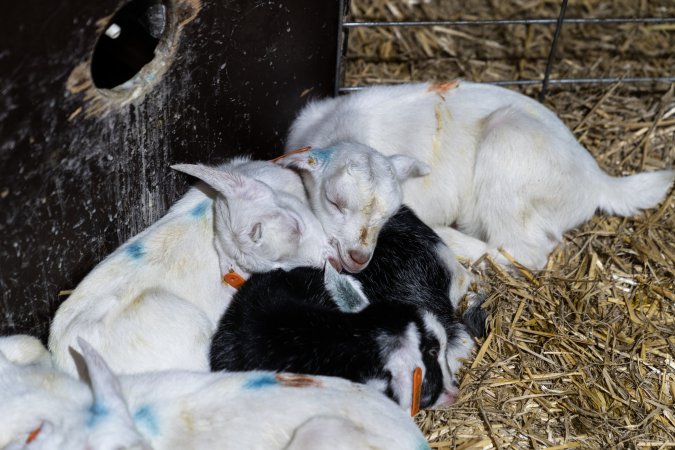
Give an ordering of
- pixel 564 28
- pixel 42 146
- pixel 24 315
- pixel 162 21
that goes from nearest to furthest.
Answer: pixel 42 146
pixel 24 315
pixel 162 21
pixel 564 28

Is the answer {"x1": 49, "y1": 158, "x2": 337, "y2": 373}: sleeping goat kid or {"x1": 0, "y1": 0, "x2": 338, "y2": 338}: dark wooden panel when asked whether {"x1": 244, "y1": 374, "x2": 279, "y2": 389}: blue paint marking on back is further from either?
{"x1": 0, "y1": 0, "x2": 338, "y2": 338}: dark wooden panel

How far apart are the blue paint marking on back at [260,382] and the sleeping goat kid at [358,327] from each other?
283 mm

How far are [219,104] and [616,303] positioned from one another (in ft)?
7.83

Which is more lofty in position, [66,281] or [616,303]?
[66,281]

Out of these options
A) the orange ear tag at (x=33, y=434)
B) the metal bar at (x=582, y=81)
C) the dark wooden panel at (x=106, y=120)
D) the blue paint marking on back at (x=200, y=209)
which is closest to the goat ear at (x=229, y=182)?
the blue paint marking on back at (x=200, y=209)

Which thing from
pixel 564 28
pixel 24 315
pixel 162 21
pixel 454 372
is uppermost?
pixel 162 21

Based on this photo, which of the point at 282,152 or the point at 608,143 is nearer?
the point at 282,152

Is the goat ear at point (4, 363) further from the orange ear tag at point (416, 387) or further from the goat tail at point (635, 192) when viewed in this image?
the goat tail at point (635, 192)

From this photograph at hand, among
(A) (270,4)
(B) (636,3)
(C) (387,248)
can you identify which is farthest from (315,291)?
(B) (636,3)

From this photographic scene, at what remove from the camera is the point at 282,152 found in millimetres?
5480

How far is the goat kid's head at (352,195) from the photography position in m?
4.20

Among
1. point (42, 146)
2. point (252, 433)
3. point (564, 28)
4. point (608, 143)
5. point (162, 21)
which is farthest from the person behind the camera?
point (564, 28)

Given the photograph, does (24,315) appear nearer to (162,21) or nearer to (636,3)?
(162,21)

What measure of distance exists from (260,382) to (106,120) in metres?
1.36
